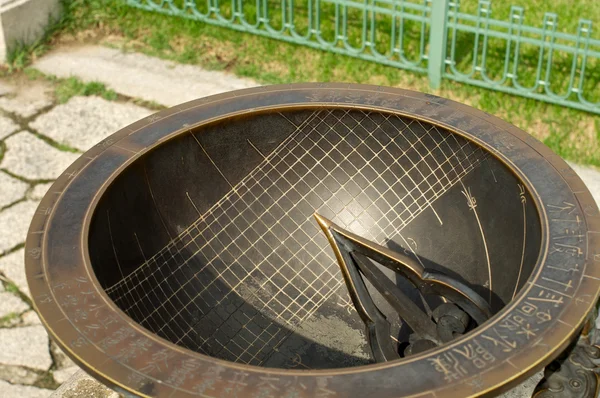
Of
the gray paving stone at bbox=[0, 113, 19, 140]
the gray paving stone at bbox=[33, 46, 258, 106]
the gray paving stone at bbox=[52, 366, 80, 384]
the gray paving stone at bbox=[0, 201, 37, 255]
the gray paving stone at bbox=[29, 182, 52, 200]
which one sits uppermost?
the gray paving stone at bbox=[33, 46, 258, 106]

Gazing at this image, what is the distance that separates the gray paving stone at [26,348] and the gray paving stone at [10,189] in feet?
3.00

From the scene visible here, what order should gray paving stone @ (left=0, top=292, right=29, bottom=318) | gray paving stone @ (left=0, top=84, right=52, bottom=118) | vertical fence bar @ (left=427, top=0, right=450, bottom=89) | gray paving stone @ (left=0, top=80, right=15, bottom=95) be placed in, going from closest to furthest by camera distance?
gray paving stone @ (left=0, top=292, right=29, bottom=318), vertical fence bar @ (left=427, top=0, right=450, bottom=89), gray paving stone @ (left=0, top=84, right=52, bottom=118), gray paving stone @ (left=0, top=80, right=15, bottom=95)

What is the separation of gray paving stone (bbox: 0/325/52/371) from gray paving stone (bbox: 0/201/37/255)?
22.1 inches

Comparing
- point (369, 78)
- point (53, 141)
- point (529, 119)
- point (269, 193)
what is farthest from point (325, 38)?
point (269, 193)

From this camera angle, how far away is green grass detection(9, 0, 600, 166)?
4.62 meters

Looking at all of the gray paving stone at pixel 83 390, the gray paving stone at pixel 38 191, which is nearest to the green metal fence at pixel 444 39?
the gray paving stone at pixel 38 191

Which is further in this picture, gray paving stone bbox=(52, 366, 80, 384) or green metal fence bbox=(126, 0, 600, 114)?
green metal fence bbox=(126, 0, 600, 114)

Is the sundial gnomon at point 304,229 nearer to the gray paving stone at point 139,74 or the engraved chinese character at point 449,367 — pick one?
the engraved chinese character at point 449,367

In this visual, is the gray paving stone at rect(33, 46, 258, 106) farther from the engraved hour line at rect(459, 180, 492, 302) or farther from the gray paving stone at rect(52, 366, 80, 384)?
the engraved hour line at rect(459, 180, 492, 302)

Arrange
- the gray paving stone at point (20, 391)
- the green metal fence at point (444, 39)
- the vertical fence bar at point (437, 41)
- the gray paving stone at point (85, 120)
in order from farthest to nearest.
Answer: the gray paving stone at point (85, 120) → the vertical fence bar at point (437, 41) → the green metal fence at point (444, 39) → the gray paving stone at point (20, 391)

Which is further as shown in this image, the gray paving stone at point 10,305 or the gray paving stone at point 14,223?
the gray paving stone at point 14,223

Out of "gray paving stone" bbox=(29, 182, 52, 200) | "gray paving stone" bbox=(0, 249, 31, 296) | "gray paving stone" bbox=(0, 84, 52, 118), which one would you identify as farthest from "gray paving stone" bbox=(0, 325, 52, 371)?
"gray paving stone" bbox=(0, 84, 52, 118)

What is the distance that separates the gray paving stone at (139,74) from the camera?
5.26 m

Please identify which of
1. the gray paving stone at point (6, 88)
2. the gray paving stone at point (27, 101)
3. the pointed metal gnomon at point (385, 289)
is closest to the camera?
the pointed metal gnomon at point (385, 289)
